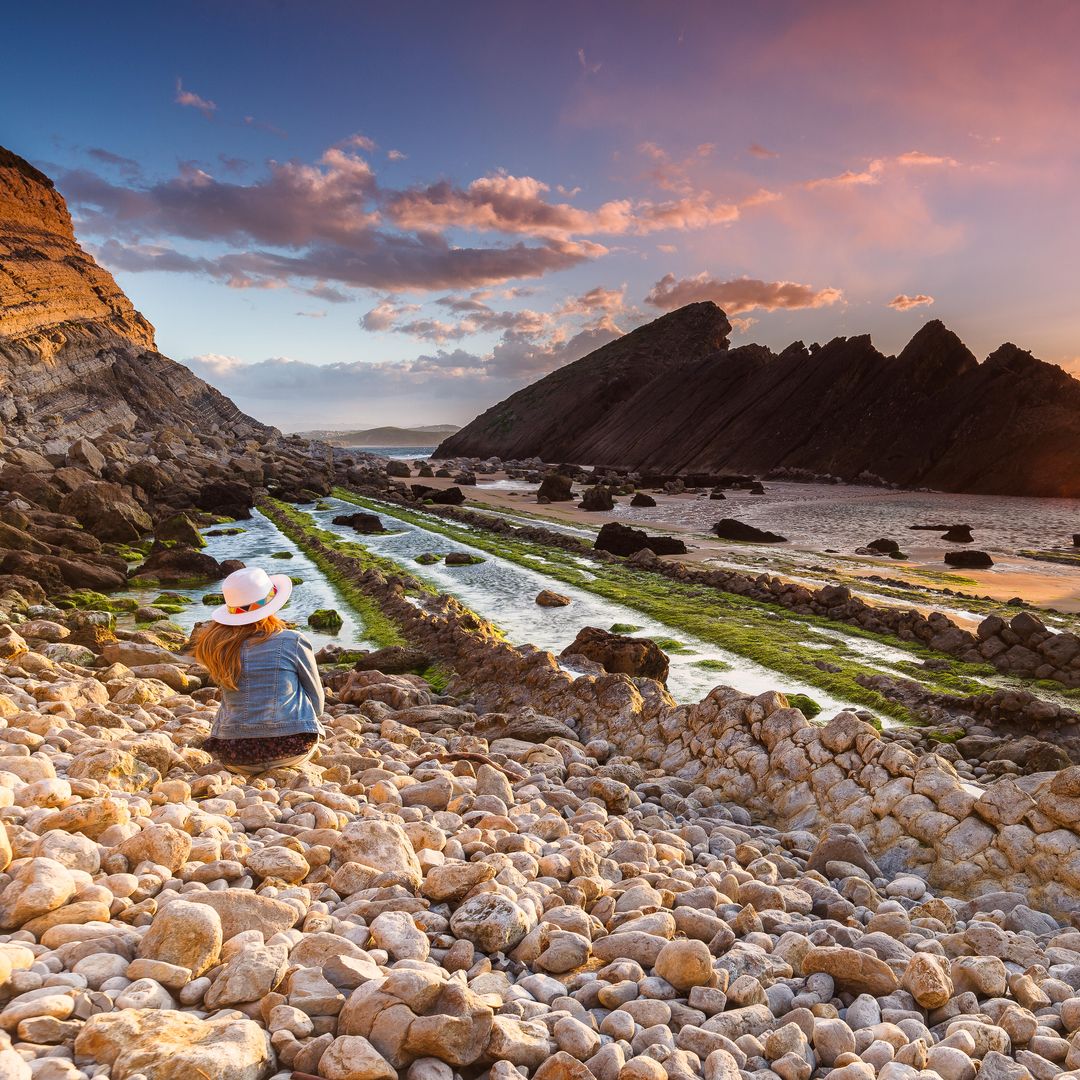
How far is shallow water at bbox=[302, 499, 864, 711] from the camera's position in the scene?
49.8 ft

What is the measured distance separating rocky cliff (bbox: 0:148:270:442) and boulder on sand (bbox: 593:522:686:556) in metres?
51.7

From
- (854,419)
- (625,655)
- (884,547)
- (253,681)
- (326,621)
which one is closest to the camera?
(253,681)

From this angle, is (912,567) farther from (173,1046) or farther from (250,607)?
(173,1046)

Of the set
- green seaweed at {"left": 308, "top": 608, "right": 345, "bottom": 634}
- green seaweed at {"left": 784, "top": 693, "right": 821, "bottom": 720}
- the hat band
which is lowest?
green seaweed at {"left": 784, "top": 693, "right": 821, "bottom": 720}

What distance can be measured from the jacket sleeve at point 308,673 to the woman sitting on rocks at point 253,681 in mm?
90

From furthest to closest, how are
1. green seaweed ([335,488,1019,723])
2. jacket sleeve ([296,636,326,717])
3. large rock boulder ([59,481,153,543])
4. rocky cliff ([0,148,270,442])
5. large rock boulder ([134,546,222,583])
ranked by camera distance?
rocky cliff ([0,148,270,442]), large rock boulder ([59,481,153,543]), large rock boulder ([134,546,222,583]), green seaweed ([335,488,1019,723]), jacket sleeve ([296,636,326,717])

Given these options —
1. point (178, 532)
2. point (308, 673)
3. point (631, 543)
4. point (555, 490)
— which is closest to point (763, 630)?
point (631, 543)

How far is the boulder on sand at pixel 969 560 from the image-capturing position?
3036cm

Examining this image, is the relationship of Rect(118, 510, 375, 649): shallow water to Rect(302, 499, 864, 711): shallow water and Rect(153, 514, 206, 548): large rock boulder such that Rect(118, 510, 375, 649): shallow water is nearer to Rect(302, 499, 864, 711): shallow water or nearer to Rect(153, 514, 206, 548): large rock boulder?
Rect(153, 514, 206, 548): large rock boulder

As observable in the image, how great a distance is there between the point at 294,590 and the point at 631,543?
14.3m

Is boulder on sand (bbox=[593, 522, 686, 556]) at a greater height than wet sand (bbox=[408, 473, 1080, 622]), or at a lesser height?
greater

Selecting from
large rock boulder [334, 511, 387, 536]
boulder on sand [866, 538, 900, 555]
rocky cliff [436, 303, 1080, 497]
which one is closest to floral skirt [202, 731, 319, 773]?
boulder on sand [866, 538, 900, 555]

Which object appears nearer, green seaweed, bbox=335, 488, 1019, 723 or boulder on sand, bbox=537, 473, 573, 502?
green seaweed, bbox=335, 488, 1019, 723

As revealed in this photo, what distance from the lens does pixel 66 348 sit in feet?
279
